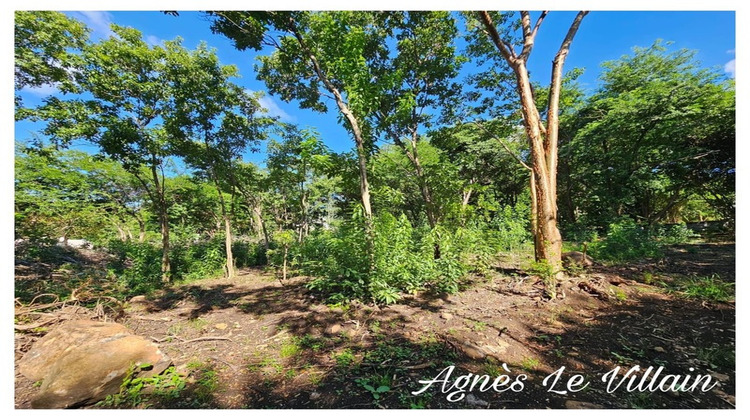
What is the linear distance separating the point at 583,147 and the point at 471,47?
24.3 feet

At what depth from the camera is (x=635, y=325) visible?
3037 mm

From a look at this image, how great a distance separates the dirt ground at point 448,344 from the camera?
79.7 inches

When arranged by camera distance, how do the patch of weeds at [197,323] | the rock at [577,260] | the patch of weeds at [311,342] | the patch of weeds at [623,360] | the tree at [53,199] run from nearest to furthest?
the patch of weeds at [623,360] → the patch of weeds at [311,342] → the patch of weeds at [197,323] → the rock at [577,260] → the tree at [53,199]

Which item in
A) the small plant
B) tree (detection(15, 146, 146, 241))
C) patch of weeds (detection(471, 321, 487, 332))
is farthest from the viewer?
tree (detection(15, 146, 146, 241))

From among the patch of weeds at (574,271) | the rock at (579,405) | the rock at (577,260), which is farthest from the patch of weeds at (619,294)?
the rock at (579,405)

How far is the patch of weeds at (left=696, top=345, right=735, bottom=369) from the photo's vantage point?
226cm

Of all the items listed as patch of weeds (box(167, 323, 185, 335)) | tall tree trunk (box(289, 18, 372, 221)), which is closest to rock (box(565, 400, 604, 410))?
tall tree trunk (box(289, 18, 372, 221))

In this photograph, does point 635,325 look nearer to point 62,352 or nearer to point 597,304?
point 597,304

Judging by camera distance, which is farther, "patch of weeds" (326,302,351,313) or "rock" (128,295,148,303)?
"rock" (128,295,148,303)

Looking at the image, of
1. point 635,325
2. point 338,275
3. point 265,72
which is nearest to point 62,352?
point 338,275

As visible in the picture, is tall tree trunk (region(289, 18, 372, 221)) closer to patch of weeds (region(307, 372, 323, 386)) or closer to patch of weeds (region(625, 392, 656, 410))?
patch of weeds (region(307, 372, 323, 386))

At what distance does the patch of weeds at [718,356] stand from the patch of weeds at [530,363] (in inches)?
56.1

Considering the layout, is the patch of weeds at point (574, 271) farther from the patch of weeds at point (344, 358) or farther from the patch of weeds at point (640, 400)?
the patch of weeds at point (344, 358)

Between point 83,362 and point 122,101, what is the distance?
6518mm
